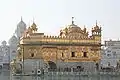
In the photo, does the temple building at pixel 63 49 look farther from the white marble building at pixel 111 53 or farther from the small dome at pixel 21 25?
the white marble building at pixel 111 53

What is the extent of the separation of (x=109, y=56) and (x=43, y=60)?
46070mm

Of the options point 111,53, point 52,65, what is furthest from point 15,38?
point 52,65

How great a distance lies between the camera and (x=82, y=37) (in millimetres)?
40156

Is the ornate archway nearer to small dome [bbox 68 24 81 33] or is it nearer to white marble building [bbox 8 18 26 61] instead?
small dome [bbox 68 24 81 33]

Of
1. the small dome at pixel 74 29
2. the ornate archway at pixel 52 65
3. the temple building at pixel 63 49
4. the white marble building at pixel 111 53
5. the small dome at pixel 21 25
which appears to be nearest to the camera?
the temple building at pixel 63 49

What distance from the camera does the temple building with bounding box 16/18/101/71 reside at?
38.9 meters

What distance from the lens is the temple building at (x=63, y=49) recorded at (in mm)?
38875

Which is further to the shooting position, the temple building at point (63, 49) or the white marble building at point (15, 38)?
the white marble building at point (15, 38)

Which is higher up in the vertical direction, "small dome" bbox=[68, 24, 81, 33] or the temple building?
"small dome" bbox=[68, 24, 81, 33]

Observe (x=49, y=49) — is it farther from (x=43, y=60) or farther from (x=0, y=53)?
(x=0, y=53)

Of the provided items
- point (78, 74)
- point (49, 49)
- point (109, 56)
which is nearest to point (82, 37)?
point (49, 49)

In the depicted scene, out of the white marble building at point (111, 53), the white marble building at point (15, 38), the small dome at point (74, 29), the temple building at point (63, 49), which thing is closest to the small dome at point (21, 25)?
the white marble building at point (15, 38)

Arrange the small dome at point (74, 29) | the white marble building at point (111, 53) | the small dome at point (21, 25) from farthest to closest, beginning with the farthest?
the white marble building at point (111, 53) → the small dome at point (21, 25) → the small dome at point (74, 29)

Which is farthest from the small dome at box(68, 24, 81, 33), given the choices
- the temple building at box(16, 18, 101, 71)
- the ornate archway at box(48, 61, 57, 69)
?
the ornate archway at box(48, 61, 57, 69)
